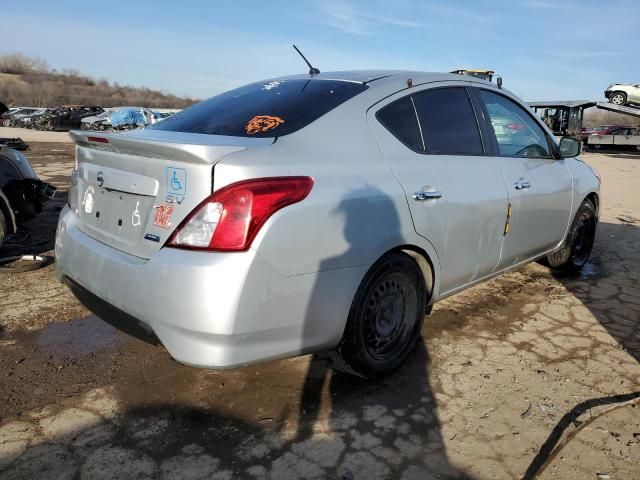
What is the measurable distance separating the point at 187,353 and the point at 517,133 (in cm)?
295

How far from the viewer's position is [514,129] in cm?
378

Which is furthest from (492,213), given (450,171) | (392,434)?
(392,434)

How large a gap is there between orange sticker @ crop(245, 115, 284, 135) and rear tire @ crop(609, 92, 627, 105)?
28357 mm

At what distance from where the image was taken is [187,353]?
6.94 ft

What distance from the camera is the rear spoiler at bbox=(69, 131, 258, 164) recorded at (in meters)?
2.07

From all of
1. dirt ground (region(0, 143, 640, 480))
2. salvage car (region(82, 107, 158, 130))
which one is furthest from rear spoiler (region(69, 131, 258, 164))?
salvage car (region(82, 107, 158, 130))

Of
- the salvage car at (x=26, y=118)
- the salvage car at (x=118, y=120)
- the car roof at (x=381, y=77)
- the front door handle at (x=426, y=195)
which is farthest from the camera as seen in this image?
the salvage car at (x=26, y=118)

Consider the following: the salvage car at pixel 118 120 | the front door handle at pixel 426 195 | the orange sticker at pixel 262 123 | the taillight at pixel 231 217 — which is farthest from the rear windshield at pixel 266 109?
the salvage car at pixel 118 120

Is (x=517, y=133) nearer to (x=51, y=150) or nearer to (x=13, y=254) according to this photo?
(x=13, y=254)

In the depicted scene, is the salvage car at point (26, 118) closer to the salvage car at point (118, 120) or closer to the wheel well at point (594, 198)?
the salvage car at point (118, 120)

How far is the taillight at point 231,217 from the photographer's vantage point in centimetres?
204

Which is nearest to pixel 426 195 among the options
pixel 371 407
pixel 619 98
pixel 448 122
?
pixel 448 122

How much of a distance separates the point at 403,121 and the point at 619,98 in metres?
28.2

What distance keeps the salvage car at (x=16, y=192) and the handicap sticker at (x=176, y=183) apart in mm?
3475
